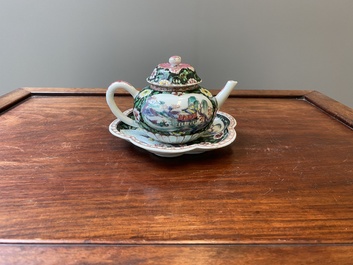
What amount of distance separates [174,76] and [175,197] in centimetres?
17

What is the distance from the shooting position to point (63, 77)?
1188 millimetres

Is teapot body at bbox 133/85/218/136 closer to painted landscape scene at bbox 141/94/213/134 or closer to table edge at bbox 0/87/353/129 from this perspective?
painted landscape scene at bbox 141/94/213/134

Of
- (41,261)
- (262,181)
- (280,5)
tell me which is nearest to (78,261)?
(41,261)

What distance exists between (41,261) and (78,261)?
0.10 ft

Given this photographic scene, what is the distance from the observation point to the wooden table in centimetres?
29

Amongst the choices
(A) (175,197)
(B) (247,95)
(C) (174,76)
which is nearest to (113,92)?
(C) (174,76)

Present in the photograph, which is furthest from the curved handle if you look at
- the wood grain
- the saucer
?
the wood grain

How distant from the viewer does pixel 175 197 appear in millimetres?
370

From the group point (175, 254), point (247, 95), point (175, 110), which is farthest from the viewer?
point (247, 95)

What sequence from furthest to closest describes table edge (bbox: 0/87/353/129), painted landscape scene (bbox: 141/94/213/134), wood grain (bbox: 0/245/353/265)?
table edge (bbox: 0/87/353/129) < painted landscape scene (bbox: 141/94/213/134) < wood grain (bbox: 0/245/353/265)

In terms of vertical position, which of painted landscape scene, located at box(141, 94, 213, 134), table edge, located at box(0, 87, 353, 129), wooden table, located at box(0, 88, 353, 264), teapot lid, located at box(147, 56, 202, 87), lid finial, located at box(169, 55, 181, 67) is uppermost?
lid finial, located at box(169, 55, 181, 67)

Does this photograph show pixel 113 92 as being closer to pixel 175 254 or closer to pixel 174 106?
pixel 174 106

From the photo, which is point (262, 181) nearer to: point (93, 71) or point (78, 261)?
point (78, 261)

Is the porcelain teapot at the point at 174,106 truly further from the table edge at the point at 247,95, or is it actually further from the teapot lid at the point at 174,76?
the table edge at the point at 247,95
